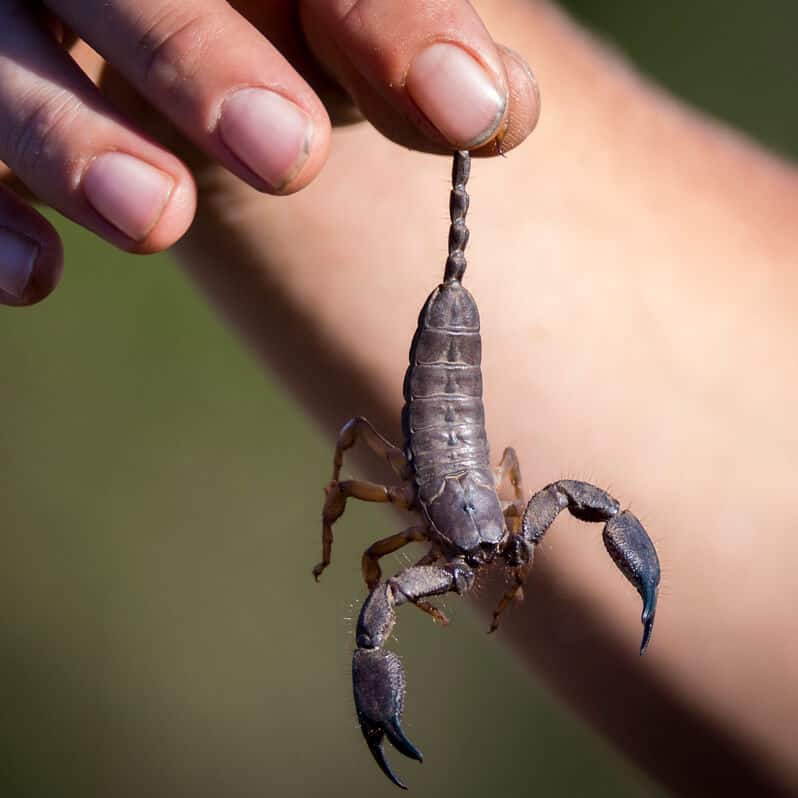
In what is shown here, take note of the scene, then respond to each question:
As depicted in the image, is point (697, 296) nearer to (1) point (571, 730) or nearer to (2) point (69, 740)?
(1) point (571, 730)

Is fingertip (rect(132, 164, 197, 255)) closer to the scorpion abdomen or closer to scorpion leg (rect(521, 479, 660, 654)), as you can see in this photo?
the scorpion abdomen

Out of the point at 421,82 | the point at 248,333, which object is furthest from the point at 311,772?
the point at 421,82

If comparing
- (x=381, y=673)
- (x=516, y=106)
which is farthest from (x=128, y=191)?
(x=381, y=673)

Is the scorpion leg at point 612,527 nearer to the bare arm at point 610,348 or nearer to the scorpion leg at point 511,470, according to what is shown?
the scorpion leg at point 511,470

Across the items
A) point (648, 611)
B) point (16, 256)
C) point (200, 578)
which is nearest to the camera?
point (648, 611)

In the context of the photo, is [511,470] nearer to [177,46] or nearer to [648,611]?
[648,611]

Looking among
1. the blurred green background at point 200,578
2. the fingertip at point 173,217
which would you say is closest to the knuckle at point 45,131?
the fingertip at point 173,217
